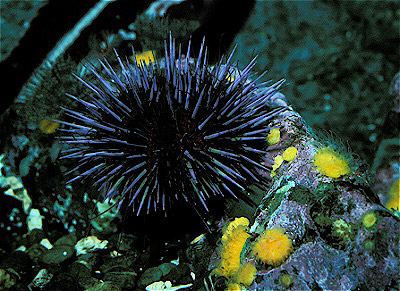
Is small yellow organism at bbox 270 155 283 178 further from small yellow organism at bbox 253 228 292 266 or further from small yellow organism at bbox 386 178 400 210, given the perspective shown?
small yellow organism at bbox 386 178 400 210

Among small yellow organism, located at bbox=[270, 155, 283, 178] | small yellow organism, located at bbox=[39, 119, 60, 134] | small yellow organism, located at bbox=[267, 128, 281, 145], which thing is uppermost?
small yellow organism, located at bbox=[39, 119, 60, 134]

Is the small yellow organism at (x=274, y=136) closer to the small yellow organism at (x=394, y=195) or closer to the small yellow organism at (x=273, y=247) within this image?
the small yellow organism at (x=273, y=247)

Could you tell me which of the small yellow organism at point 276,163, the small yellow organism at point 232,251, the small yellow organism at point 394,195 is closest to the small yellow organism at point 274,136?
the small yellow organism at point 276,163

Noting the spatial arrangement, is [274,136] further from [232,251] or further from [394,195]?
[394,195]

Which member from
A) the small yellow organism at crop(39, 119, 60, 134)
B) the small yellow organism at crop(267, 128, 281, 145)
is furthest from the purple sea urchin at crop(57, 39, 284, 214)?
the small yellow organism at crop(39, 119, 60, 134)

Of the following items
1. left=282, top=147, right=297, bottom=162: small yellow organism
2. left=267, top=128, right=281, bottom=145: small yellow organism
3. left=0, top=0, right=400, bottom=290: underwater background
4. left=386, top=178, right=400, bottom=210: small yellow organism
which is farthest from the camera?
left=386, top=178, right=400, bottom=210: small yellow organism

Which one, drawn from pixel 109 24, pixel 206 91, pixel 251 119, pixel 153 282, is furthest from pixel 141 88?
pixel 109 24
